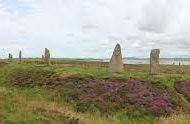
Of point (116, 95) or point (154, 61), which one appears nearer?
point (116, 95)

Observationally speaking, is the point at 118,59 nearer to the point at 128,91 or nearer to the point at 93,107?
the point at 128,91

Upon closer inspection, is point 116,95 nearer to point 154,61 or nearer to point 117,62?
point 117,62

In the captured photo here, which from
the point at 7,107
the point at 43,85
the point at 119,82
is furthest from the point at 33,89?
the point at 7,107

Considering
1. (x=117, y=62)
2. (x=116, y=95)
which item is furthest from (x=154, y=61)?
(x=116, y=95)

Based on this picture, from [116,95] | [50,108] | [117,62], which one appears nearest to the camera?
[50,108]

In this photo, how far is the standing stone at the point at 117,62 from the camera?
40.8 m

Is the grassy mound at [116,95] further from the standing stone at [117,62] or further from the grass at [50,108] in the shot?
the standing stone at [117,62]

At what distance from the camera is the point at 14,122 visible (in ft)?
63.7

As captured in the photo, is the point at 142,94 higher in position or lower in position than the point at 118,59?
lower

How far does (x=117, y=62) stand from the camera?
41000mm

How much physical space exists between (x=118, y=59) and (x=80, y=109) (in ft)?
43.8

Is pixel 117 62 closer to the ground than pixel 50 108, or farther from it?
farther from it

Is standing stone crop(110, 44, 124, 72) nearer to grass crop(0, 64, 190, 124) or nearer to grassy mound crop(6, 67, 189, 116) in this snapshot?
grass crop(0, 64, 190, 124)

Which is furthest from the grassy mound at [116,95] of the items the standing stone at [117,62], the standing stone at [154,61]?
the standing stone at [154,61]
